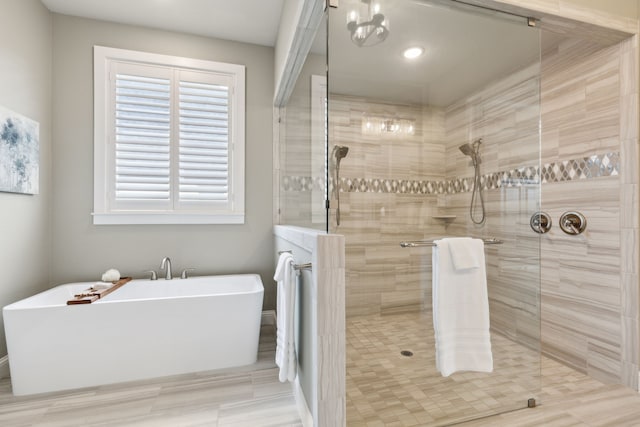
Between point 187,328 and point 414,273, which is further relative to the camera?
point 187,328

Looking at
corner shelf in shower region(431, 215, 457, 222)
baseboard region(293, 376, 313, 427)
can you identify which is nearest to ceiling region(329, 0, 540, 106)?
corner shelf in shower region(431, 215, 457, 222)

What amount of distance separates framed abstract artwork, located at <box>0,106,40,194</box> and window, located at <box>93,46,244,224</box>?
39 cm

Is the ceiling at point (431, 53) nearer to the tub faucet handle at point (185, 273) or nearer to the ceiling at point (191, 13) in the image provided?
the ceiling at point (191, 13)

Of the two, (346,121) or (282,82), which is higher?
(282,82)

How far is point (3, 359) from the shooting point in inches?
82.2

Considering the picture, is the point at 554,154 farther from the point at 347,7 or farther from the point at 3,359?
the point at 3,359

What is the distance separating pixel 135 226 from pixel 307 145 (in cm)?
184

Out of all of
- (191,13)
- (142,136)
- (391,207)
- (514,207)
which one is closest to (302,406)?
(391,207)

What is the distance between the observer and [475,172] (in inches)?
62.1

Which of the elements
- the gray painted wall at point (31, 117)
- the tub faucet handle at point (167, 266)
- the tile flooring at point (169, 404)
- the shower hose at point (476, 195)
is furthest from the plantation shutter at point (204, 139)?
the shower hose at point (476, 195)

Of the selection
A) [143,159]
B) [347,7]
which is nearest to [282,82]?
[347,7]

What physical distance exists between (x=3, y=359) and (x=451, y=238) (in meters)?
2.98

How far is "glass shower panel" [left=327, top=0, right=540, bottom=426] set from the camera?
4.98 feet

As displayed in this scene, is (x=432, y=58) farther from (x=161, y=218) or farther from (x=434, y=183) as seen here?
(x=161, y=218)
